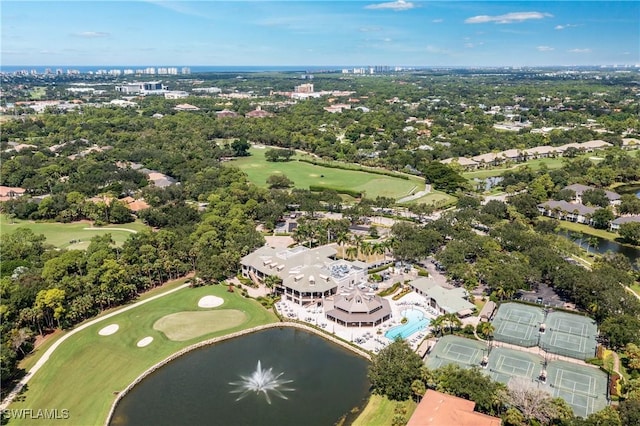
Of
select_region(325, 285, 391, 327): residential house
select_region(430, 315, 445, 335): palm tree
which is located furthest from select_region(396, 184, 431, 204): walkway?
select_region(430, 315, 445, 335): palm tree

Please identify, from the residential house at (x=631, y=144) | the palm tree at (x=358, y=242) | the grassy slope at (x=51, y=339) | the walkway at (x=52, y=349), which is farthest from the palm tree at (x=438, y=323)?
the residential house at (x=631, y=144)

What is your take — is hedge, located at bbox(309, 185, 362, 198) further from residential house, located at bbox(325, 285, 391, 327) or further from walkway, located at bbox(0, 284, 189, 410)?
walkway, located at bbox(0, 284, 189, 410)

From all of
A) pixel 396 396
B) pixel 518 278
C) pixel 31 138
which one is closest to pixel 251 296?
pixel 396 396

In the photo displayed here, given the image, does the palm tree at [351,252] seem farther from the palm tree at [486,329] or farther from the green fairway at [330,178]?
the green fairway at [330,178]

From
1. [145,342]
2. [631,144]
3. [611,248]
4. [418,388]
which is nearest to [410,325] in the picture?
[418,388]

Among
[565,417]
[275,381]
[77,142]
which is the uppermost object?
[77,142]

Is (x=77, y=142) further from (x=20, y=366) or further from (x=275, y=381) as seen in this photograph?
(x=275, y=381)
